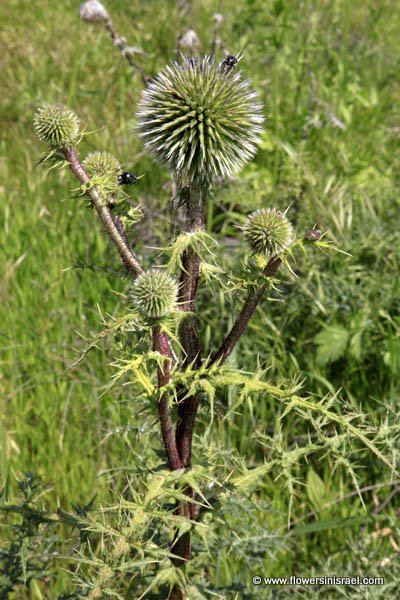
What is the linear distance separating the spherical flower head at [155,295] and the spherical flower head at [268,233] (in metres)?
0.25

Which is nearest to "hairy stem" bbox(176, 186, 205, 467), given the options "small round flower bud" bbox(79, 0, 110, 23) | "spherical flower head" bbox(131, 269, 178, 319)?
"spherical flower head" bbox(131, 269, 178, 319)

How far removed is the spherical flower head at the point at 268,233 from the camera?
1.49 metres

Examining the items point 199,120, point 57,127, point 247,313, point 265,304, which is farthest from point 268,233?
point 265,304

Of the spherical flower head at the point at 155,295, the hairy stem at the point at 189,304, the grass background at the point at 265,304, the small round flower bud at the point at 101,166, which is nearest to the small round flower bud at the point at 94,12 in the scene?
the grass background at the point at 265,304

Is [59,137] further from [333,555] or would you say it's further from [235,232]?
[235,232]

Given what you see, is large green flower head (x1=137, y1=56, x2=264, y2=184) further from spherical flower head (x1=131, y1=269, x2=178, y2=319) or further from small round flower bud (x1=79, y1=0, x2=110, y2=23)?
small round flower bud (x1=79, y1=0, x2=110, y2=23)

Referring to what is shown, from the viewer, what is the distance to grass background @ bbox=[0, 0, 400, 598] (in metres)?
2.48

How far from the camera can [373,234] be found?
3.12 metres

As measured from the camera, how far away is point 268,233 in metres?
1.50

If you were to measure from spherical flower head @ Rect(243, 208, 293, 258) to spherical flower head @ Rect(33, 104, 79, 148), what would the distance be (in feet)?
1.48

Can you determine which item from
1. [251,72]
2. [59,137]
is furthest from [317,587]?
[251,72]

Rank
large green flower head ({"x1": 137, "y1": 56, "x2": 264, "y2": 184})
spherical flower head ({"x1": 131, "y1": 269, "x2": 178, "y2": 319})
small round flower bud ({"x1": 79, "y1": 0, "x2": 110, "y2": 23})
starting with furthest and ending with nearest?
small round flower bud ({"x1": 79, "y1": 0, "x2": 110, "y2": 23}) < large green flower head ({"x1": 137, "y1": 56, "x2": 264, "y2": 184}) < spherical flower head ({"x1": 131, "y1": 269, "x2": 178, "y2": 319})

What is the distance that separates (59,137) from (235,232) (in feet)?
7.98

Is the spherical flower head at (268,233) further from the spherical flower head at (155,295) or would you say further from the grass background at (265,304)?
the grass background at (265,304)
